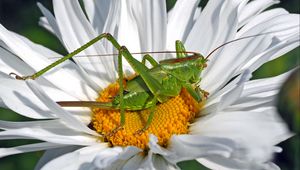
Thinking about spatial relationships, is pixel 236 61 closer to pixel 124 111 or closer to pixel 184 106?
pixel 184 106

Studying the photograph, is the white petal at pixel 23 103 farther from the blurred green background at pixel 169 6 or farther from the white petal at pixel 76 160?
the blurred green background at pixel 169 6

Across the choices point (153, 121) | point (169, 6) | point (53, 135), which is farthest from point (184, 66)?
point (169, 6)

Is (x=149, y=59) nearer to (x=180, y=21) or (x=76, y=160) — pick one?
(x=180, y=21)

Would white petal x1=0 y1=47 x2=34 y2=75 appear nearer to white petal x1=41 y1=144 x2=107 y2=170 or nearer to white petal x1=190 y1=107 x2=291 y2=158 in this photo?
white petal x1=41 y1=144 x2=107 y2=170

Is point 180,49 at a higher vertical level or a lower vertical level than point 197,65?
higher

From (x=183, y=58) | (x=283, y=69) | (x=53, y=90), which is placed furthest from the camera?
(x=283, y=69)

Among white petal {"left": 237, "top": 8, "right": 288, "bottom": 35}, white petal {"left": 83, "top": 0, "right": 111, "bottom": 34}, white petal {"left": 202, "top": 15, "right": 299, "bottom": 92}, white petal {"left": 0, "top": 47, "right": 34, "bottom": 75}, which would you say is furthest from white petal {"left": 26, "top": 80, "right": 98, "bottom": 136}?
white petal {"left": 237, "top": 8, "right": 288, "bottom": 35}

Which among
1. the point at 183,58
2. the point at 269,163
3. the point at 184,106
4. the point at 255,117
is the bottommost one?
the point at 269,163

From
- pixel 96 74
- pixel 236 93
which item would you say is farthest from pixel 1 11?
pixel 236 93
